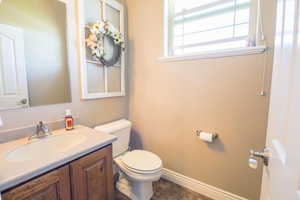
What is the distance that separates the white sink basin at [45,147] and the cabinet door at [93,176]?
0.51ft

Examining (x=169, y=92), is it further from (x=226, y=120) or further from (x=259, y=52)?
(x=259, y=52)

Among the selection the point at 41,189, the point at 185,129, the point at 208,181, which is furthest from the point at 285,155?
the point at 208,181

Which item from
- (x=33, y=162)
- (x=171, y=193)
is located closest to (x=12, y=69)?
(x=33, y=162)

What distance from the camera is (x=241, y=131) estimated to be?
53.4 inches

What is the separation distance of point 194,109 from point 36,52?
155 cm

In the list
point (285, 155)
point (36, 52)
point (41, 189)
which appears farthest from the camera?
point (36, 52)

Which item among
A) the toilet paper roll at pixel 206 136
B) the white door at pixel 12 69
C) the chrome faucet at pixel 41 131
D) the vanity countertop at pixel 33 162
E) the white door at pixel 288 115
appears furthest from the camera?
the toilet paper roll at pixel 206 136

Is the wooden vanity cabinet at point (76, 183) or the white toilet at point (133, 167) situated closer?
the wooden vanity cabinet at point (76, 183)

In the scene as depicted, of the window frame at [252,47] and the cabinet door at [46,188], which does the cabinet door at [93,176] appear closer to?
the cabinet door at [46,188]

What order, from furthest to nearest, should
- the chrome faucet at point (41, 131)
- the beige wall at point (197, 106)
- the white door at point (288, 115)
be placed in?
the beige wall at point (197, 106)
the chrome faucet at point (41, 131)
the white door at point (288, 115)

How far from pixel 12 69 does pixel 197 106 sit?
1628 millimetres

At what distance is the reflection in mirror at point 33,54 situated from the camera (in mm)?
1066

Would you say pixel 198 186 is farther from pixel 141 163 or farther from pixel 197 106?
pixel 197 106

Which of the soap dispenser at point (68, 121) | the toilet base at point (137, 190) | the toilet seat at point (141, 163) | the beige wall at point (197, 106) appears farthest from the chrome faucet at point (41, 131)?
the beige wall at point (197, 106)
